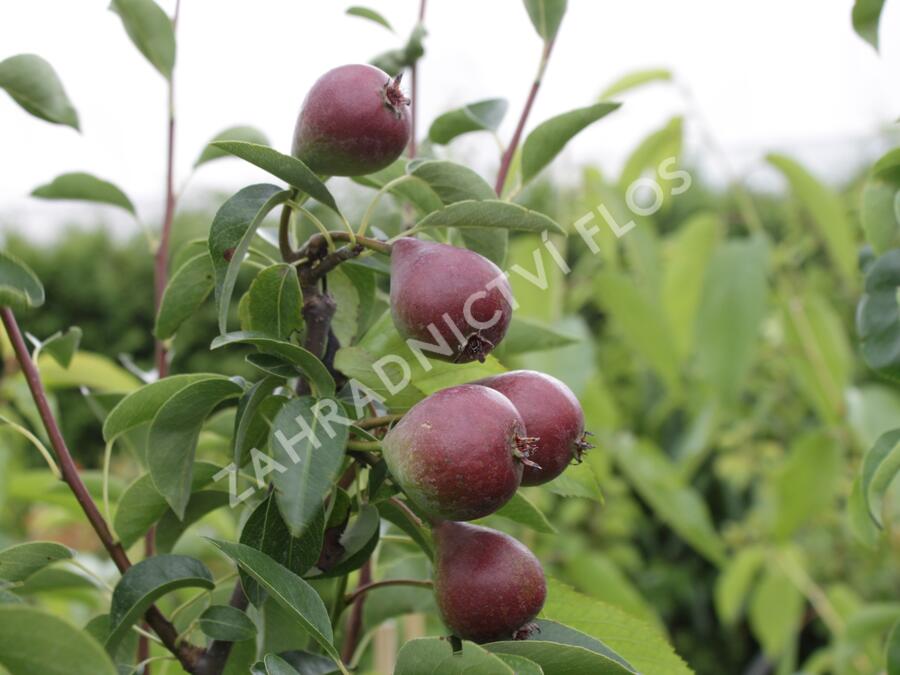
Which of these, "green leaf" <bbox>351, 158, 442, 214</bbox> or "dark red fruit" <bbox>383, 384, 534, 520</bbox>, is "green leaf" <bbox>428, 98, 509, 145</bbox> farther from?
"dark red fruit" <bbox>383, 384, 534, 520</bbox>

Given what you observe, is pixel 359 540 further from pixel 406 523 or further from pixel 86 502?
pixel 86 502

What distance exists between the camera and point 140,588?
0.48 metres

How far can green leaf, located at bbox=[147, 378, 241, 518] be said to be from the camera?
479 millimetres

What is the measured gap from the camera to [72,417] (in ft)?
12.3

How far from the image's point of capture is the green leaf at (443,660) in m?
0.40

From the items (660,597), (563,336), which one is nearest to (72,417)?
(660,597)

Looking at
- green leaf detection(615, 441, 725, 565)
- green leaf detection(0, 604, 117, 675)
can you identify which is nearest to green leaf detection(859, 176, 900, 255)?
green leaf detection(0, 604, 117, 675)

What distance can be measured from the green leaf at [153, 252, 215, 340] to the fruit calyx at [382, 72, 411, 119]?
0.14 metres

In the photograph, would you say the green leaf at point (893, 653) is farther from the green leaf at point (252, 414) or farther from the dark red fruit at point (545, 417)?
the green leaf at point (252, 414)

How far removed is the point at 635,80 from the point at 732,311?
336 mm

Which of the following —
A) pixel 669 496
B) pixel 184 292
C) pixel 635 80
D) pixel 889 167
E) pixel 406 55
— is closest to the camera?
pixel 184 292

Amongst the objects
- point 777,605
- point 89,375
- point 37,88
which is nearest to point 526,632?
point 37,88

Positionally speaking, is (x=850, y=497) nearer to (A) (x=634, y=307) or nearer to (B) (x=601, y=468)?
(A) (x=634, y=307)

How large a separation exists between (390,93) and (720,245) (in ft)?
3.38
